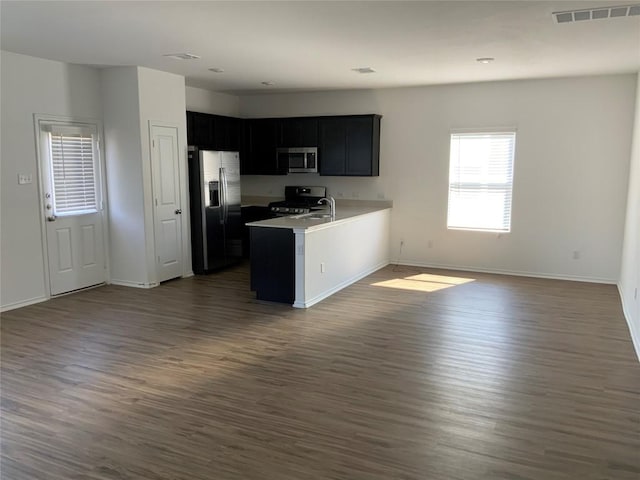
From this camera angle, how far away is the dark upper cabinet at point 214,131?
7.29 metres

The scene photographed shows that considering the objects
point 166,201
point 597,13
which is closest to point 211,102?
point 166,201

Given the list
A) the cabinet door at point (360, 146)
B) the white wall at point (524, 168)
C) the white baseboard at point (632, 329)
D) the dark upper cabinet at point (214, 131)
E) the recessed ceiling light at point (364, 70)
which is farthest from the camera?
the cabinet door at point (360, 146)

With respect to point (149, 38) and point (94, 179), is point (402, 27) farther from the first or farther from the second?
point (94, 179)

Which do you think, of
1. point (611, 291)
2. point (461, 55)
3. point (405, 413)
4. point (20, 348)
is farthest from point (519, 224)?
point (20, 348)

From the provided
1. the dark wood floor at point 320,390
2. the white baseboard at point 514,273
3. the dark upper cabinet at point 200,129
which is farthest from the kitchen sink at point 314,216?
the dark upper cabinet at point 200,129

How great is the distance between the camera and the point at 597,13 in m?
3.70

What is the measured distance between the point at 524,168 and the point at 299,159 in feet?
11.0

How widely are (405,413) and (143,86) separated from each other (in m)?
4.94

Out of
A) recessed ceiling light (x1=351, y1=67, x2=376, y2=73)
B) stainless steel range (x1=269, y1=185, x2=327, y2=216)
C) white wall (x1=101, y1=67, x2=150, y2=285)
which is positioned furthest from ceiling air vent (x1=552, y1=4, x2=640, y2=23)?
white wall (x1=101, y1=67, x2=150, y2=285)

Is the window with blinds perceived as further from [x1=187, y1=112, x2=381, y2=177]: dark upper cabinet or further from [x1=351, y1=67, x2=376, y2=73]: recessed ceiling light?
[x1=351, y1=67, x2=376, y2=73]: recessed ceiling light

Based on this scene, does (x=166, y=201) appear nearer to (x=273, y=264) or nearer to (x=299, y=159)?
(x=273, y=264)

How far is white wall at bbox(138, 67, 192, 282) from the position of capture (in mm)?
6160

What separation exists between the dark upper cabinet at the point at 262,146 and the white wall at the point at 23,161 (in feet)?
10.1

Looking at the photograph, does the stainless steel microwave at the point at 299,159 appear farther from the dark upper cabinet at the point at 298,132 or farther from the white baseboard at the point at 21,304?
the white baseboard at the point at 21,304
